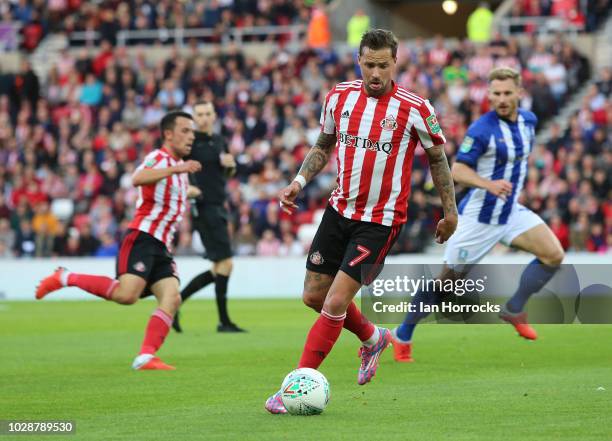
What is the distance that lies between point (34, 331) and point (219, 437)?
9.14 m

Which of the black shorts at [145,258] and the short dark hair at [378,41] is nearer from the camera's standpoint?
the short dark hair at [378,41]

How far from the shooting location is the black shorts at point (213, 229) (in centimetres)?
1464

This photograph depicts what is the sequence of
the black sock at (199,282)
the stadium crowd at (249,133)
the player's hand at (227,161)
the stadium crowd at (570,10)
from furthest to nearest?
the stadium crowd at (570,10) < the stadium crowd at (249,133) < the black sock at (199,282) < the player's hand at (227,161)

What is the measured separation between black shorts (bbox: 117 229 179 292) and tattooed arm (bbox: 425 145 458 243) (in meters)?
3.59

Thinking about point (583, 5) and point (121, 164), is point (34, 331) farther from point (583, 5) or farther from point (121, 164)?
point (583, 5)

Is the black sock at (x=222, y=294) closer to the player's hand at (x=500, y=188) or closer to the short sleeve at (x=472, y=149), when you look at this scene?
the short sleeve at (x=472, y=149)

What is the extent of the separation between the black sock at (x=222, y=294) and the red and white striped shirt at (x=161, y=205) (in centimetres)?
332

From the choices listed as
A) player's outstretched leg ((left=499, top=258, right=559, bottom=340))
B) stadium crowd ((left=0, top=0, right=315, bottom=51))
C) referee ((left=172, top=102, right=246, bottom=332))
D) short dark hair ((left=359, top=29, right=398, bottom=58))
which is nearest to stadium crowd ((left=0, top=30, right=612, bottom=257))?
stadium crowd ((left=0, top=0, right=315, bottom=51))

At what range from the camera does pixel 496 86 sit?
11.6m

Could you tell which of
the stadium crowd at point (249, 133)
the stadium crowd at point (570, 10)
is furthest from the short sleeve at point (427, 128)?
the stadium crowd at point (570, 10)

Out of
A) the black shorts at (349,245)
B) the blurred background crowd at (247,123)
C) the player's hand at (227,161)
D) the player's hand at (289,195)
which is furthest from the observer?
the blurred background crowd at (247,123)

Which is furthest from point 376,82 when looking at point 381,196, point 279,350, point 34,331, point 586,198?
point 586,198

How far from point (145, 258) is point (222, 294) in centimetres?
366

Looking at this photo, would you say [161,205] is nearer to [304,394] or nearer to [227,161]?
[227,161]
